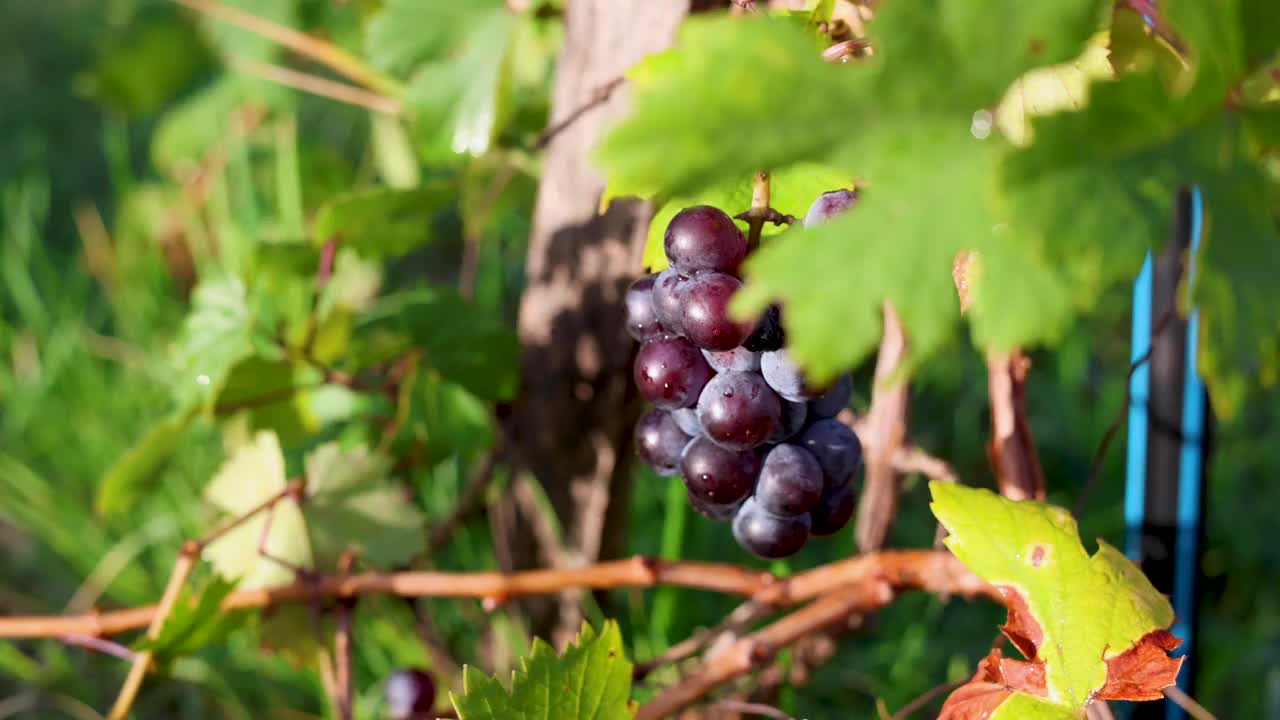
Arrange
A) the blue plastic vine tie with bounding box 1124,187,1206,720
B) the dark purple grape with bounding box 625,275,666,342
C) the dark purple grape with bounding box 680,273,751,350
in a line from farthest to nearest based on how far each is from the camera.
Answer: the blue plastic vine tie with bounding box 1124,187,1206,720, the dark purple grape with bounding box 625,275,666,342, the dark purple grape with bounding box 680,273,751,350

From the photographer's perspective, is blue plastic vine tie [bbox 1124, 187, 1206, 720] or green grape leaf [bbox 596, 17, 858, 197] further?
blue plastic vine tie [bbox 1124, 187, 1206, 720]

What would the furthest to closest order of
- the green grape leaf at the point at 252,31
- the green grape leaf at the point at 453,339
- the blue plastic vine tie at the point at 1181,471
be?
the green grape leaf at the point at 252,31 → the green grape leaf at the point at 453,339 → the blue plastic vine tie at the point at 1181,471

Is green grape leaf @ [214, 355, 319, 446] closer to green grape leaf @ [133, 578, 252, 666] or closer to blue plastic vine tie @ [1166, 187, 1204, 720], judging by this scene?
green grape leaf @ [133, 578, 252, 666]

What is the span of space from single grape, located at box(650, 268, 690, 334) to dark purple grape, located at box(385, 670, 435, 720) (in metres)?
0.65

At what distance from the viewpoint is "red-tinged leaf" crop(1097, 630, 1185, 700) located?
0.71 m

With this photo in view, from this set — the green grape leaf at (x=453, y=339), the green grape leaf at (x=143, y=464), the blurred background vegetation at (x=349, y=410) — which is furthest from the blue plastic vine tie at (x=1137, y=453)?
the green grape leaf at (x=143, y=464)

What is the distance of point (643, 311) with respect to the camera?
788 millimetres

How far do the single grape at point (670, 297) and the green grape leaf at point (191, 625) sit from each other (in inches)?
21.4

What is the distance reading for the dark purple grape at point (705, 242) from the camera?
68cm

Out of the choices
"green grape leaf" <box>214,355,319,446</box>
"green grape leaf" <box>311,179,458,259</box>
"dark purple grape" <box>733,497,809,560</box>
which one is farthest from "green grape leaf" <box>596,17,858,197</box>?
"green grape leaf" <box>214,355,319,446</box>

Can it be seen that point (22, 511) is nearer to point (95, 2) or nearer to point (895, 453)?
point (895, 453)

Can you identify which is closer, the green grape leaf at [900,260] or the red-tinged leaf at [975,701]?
the green grape leaf at [900,260]

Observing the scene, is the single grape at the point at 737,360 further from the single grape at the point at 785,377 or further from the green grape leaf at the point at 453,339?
the green grape leaf at the point at 453,339

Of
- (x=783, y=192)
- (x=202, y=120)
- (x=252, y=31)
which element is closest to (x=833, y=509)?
(x=783, y=192)
